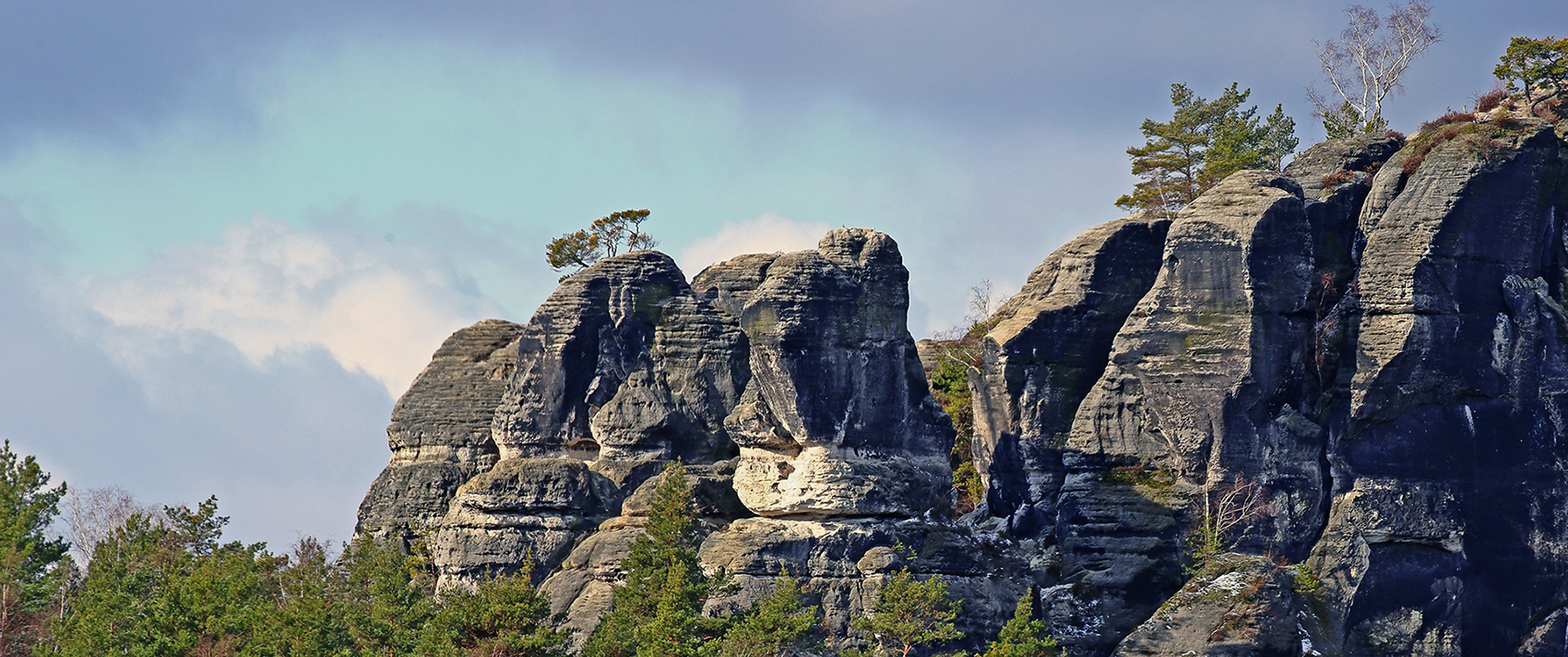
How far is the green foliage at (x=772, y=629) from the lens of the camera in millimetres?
39000

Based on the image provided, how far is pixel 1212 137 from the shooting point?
7038cm

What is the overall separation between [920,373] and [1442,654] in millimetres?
15357

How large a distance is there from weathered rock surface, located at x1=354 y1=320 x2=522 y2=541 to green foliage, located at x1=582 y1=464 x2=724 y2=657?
1199 cm

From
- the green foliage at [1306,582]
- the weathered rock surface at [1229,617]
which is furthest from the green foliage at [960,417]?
the weathered rock surface at [1229,617]

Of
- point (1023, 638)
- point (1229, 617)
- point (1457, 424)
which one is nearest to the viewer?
point (1023, 638)

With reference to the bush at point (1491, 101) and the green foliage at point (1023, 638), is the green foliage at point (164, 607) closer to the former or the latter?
the green foliage at point (1023, 638)

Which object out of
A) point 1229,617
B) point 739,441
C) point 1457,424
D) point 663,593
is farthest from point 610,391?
point 1457,424

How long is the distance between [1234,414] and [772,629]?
1581 centimetres

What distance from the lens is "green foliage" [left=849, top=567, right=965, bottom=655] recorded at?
40.9 metres

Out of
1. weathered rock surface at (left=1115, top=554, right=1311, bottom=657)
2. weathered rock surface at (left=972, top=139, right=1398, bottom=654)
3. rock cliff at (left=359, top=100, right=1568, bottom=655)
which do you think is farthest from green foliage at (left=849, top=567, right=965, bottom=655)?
weathered rock surface at (left=972, top=139, right=1398, bottom=654)

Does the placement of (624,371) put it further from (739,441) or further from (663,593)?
(663,593)

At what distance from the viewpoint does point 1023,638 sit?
42.4 metres

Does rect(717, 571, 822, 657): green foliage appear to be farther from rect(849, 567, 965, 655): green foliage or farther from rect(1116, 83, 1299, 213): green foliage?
rect(1116, 83, 1299, 213): green foliage

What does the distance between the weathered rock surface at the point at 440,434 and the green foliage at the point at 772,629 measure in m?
15.7
